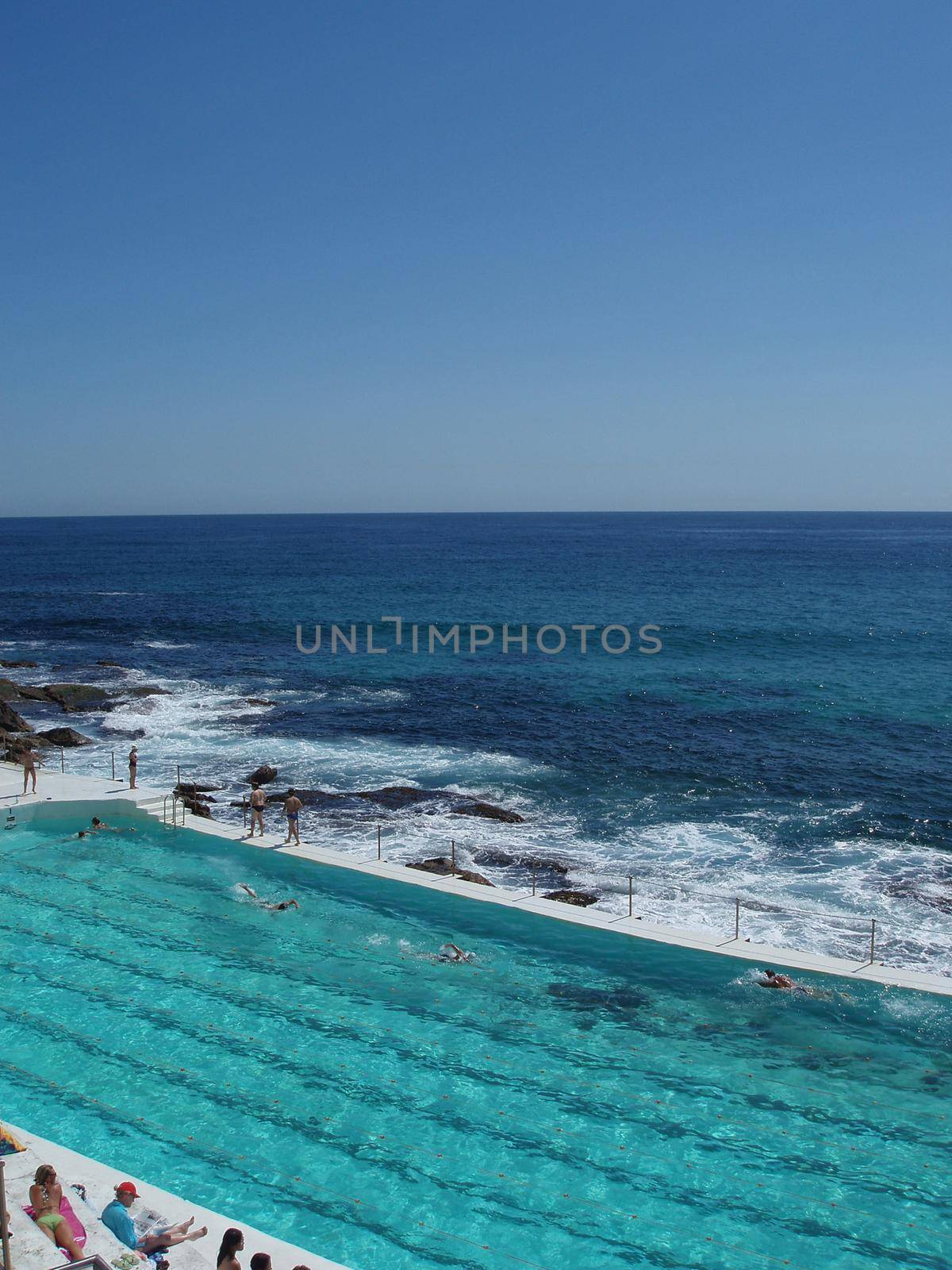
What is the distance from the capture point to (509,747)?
34.0 meters

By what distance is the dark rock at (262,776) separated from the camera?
96.2 ft

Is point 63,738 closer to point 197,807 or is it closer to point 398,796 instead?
point 197,807

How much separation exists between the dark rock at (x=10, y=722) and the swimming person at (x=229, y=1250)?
28642 mm

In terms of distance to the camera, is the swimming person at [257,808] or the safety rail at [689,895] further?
the swimming person at [257,808]

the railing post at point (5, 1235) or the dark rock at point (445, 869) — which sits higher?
the railing post at point (5, 1235)

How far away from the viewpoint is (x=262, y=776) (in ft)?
96.6

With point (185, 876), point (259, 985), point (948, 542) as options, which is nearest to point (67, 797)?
point (185, 876)

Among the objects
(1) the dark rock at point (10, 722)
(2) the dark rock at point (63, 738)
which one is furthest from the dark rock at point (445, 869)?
(1) the dark rock at point (10, 722)

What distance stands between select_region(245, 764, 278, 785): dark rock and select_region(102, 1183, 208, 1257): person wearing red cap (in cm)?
2004

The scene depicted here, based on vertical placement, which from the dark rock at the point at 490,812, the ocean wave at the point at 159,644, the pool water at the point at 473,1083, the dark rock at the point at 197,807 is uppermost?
the ocean wave at the point at 159,644

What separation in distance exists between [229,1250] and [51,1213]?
1.69 meters

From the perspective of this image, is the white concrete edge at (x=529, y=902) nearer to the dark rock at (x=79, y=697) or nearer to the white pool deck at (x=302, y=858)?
the white pool deck at (x=302, y=858)

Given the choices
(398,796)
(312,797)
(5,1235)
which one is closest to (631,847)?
(398,796)

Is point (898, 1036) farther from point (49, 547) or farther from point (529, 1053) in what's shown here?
point (49, 547)
